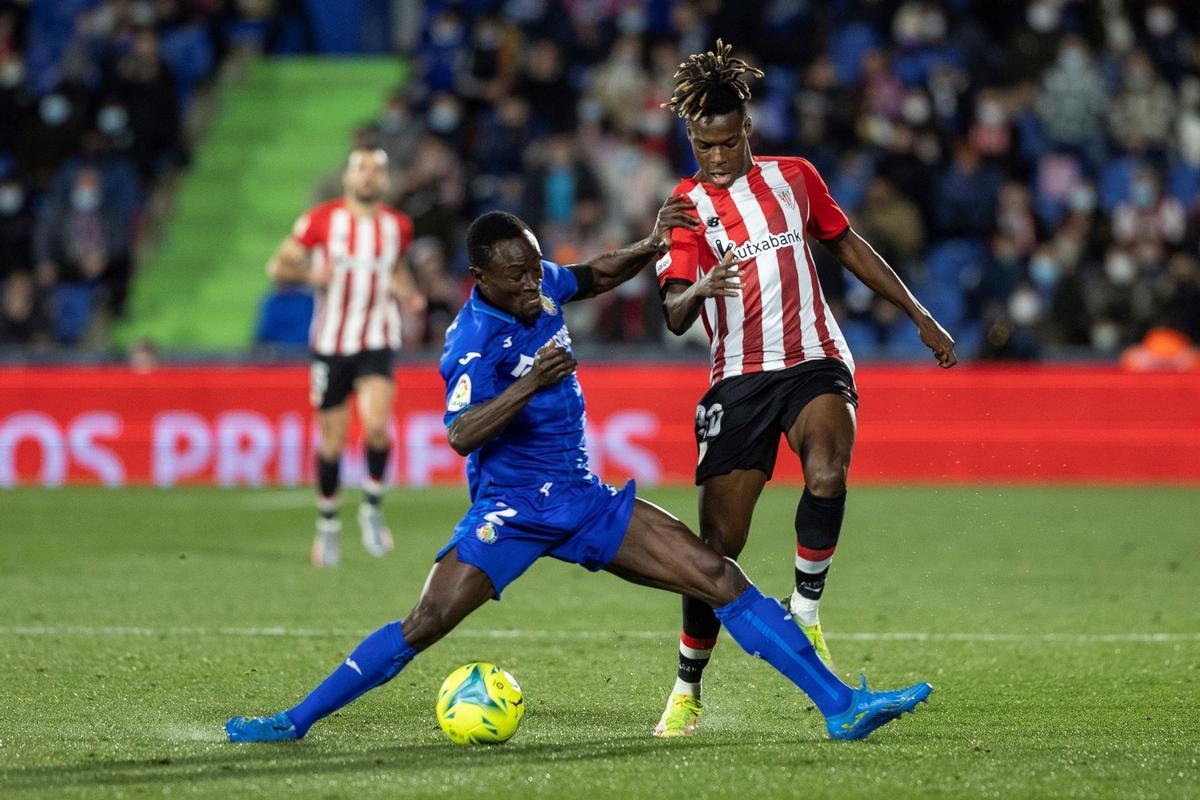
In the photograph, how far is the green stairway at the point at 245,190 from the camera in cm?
2094

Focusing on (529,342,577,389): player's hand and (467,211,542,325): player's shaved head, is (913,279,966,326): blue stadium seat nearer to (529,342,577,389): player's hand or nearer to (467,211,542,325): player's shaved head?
(467,211,542,325): player's shaved head

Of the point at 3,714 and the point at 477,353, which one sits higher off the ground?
the point at 477,353

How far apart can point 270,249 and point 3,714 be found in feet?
51.3

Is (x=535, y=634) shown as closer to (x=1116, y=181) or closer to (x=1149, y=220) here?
(x=1149, y=220)

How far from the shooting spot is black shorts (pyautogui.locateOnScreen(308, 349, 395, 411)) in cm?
1176

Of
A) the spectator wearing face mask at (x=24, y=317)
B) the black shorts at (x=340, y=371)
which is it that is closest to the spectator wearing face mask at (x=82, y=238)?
the spectator wearing face mask at (x=24, y=317)

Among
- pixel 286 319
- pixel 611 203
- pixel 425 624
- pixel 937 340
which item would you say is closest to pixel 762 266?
pixel 937 340

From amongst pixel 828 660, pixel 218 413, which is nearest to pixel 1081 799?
pixel 828 660

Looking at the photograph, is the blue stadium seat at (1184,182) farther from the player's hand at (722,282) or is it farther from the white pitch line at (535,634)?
the player's hand at (722,282)

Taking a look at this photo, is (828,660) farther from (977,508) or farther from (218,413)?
(218,413)

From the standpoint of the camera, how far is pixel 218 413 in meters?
16.9

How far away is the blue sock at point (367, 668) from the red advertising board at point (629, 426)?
10440mm

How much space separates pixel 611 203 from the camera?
1892 cm

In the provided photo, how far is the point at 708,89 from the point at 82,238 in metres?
14.6
